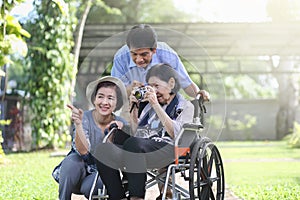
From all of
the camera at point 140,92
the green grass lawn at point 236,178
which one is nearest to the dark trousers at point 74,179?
the camera at point 140,92

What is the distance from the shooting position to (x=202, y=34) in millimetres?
11047

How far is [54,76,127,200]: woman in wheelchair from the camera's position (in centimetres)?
284

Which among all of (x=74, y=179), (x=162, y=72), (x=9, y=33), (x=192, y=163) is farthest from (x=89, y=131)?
(x=9, y=33)

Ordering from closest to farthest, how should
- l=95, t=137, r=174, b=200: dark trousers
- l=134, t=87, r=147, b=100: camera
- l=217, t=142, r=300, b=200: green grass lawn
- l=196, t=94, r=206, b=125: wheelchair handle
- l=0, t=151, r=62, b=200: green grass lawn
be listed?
1. l=95, t=137, r=174, b=200: dark trousers
2. l=134, t=87, r=147, b=100: camera
3. l=196, t=94, r=206, b=125: wheelchair handle
4. l=0, t=151, r=62, b=200: green grass lawn
5. l=217, t=142, r=300, b=200: green grass lawn

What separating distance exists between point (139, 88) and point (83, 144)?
0.42 metres

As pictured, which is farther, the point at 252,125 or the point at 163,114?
the point at 252,125

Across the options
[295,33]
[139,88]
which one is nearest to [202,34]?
[295,33]

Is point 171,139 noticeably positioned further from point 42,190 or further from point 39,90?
→ point 39,90

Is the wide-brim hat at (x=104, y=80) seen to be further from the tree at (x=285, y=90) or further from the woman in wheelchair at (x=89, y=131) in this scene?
the tree at (x=285, y=90)

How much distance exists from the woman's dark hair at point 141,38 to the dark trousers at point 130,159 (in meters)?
0.53

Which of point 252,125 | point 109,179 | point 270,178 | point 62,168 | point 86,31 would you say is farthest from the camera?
point 252,125

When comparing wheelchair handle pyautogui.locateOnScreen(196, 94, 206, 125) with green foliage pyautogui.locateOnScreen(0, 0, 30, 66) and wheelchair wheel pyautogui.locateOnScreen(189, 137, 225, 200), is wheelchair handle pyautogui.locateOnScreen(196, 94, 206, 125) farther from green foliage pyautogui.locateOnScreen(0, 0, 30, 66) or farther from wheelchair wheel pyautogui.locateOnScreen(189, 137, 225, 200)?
green foliage pyautogui.locateOnScreen(0, 0, 30, 66)

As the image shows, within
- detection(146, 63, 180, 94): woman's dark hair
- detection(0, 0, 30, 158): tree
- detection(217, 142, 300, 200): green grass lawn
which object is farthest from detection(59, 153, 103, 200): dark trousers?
detection(0, 0, 30, 158): tree

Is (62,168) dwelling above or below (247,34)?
below
